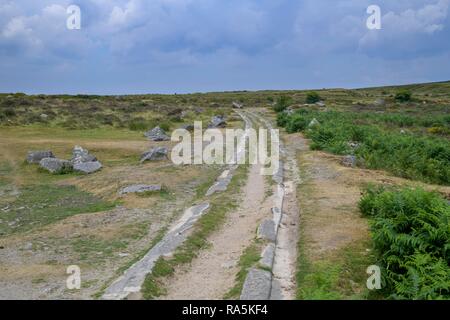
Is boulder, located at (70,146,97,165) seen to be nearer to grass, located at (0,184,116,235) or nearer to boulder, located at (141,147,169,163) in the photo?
boulder, located at (141,147,169,163)

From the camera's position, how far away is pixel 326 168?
67.4ft

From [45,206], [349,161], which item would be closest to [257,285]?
[45,206]

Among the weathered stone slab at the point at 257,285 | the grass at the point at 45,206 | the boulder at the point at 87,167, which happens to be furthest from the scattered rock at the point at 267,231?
the boulder at the point at 87,167

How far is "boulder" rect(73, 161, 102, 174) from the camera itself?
22.4m

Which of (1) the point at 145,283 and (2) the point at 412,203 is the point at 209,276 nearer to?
(1) the point at 145,283

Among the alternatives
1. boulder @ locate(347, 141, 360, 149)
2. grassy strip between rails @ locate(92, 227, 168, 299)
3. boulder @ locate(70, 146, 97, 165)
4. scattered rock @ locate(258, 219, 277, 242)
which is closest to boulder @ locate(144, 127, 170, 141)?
boulder @ locate(70, 146, 97, 165)

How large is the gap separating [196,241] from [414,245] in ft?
16.2

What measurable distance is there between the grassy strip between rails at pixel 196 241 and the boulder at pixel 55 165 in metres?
8.64

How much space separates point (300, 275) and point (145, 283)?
→ 2889 mm

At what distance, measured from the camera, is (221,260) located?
10414 mm

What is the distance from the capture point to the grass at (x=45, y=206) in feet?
47.3

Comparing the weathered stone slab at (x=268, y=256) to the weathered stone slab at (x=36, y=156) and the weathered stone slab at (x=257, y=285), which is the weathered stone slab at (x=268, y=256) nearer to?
the weathered stone slab at (x=257, y=285)

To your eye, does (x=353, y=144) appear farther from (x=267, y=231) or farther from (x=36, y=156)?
(x=36, y=156)

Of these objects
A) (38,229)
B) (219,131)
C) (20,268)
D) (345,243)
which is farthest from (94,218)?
(219,131)
